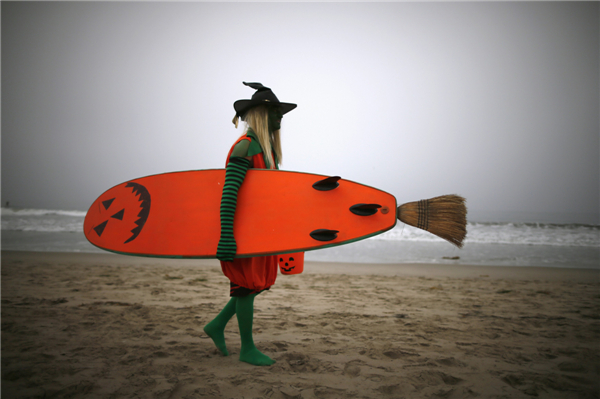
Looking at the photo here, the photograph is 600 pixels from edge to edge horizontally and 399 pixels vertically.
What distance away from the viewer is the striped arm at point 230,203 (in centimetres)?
156

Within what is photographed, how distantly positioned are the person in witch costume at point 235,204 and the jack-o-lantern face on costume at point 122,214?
0.62 meters

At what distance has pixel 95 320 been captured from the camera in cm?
250

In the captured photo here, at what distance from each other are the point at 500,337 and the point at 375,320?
91cm

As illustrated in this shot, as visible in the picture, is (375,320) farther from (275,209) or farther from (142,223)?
(142,223)

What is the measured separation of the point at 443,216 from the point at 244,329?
1252mm

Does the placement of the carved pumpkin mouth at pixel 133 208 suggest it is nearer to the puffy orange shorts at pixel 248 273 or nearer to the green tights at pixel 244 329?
the puffy orange shorts at pixel 248 273

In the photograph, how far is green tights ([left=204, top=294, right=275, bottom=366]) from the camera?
5.72ft

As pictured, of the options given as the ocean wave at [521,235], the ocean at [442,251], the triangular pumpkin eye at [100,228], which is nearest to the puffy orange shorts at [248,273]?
the triangular pumpkin eye at [100,228]

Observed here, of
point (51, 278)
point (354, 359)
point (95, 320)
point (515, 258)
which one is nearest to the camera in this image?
point (354, 359)

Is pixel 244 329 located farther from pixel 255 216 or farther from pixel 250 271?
pixel 255 216

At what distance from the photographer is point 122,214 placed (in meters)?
2.00

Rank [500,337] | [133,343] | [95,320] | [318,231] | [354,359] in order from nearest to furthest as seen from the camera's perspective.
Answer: [318,231] → [354,359] → [133,343] → [500,337] → [95,320]

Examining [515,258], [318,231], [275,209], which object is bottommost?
[515,258]

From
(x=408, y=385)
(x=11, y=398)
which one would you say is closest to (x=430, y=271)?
(x=408, y=385)
